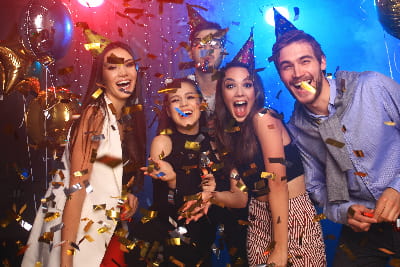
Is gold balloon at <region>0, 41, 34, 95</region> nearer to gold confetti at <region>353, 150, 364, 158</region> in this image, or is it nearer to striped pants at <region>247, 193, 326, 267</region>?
striped pants at <region>247, 193, 326, 267</region>

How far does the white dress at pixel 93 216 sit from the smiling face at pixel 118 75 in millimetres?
125

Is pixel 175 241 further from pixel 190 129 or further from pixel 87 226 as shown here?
pixel 190 129

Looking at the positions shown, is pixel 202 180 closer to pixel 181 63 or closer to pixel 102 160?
pixel 102 160

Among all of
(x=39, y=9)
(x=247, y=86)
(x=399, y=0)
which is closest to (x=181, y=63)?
(x=247, y=86)

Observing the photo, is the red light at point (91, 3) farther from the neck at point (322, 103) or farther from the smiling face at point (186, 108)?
the neck at point (322, 103)

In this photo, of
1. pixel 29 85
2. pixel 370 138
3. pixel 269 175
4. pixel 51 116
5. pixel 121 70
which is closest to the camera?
pixel 370 138

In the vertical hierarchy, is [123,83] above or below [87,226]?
above

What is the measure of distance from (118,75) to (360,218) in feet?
5.22

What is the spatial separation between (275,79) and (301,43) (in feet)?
0.87

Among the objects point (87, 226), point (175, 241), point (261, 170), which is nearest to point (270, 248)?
point (261, 170)

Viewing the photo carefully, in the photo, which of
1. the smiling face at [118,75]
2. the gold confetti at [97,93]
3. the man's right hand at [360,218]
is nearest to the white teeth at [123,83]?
the smiling face at [118,75]

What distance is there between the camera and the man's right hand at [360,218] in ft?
6.64

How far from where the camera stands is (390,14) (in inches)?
78.7

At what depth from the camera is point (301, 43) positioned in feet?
7.32
